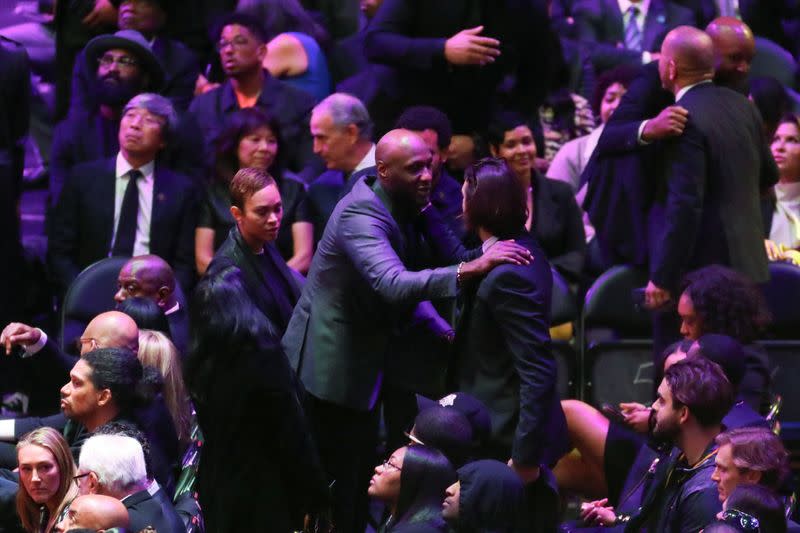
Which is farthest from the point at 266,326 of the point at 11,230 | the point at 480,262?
the point at 11,230

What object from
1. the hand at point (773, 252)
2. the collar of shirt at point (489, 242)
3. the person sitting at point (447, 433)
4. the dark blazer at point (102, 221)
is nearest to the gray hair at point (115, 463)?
the person sitting at point (447, 433)

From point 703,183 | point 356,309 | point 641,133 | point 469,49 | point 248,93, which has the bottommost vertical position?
point 248,93

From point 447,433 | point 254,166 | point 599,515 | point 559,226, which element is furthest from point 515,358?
point 559,226

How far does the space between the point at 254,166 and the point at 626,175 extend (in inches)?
65.7

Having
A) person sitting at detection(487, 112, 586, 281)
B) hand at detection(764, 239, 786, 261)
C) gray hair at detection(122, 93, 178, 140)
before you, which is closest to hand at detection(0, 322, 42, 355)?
gray hair at detection(122, 93, 178, 140)

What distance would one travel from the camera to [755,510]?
15.8 ft

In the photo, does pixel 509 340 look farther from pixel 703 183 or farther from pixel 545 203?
pixel 545 203

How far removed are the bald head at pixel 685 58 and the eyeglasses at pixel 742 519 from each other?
2640 mm

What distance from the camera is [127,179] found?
308 inches

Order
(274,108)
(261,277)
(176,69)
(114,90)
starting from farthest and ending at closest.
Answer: (176,69)
(274,108)
(114,90)
(261,277)

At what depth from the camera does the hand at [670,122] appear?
688 cm

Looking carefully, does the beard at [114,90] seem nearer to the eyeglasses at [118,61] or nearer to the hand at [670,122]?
the eyeglasses at [118,61]

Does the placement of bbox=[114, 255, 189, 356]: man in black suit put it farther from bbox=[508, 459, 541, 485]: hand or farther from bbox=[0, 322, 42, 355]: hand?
bbox=[508, 459, 541, 485]: hand

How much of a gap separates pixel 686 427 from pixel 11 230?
3.84 meters
